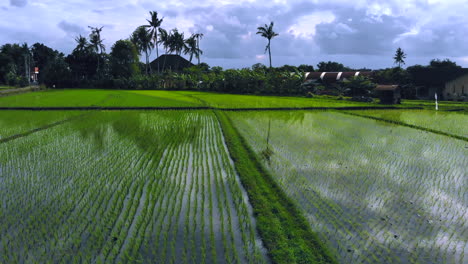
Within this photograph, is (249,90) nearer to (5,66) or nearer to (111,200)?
(111,200)

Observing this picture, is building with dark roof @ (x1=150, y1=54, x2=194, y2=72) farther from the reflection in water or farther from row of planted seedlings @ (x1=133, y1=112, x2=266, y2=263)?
row of planted seedlings @ (x1=133, y1=112, x2=266, y2=263)

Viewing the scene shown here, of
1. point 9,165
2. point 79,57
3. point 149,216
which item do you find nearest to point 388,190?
point 149,216

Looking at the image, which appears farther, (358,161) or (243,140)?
(243,140)

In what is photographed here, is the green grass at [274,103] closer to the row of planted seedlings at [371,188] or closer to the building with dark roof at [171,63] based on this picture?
the row of planted seedlings at [371,188]

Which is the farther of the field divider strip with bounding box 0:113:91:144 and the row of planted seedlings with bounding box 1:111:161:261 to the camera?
the field divider strip with bounding box 0:113:91:144

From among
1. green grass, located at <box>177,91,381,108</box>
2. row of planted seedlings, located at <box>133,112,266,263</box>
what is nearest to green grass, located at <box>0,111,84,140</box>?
row of planted seedlings, located at <box>133,112,266,263</box>
